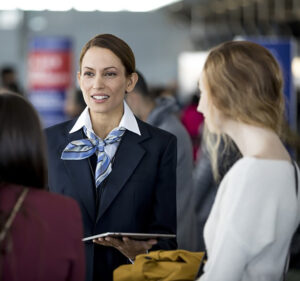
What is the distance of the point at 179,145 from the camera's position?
14.4 feet

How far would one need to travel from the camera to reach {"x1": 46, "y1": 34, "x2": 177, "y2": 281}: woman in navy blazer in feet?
8.80

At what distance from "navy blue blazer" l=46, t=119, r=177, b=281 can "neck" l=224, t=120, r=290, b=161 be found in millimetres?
554

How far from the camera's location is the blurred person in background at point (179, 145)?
4.29 metres

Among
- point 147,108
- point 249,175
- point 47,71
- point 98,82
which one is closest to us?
point 249,175

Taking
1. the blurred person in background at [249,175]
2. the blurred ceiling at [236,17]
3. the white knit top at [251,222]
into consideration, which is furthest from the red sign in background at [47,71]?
the blurred ceiling at [236,17]

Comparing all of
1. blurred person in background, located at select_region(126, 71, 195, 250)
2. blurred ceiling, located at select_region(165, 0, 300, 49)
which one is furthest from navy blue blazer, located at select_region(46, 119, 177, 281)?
blurred ceiling, located at select_region(165, 0, 300, 49)

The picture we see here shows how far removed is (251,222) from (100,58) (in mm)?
955

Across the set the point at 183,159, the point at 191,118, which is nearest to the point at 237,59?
the point at 183,159

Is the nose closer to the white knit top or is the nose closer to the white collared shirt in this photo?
the white collared shirt

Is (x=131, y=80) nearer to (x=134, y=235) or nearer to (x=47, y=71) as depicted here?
(x=134, y=235)

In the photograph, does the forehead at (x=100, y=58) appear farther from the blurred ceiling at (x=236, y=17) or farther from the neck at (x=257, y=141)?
the blurred ceiling at (x=236, y=17)

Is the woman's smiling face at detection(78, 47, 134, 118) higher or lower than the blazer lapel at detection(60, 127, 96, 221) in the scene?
higher

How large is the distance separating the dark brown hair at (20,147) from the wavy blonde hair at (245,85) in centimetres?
68

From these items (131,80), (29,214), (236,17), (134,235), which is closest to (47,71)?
(131,80)
